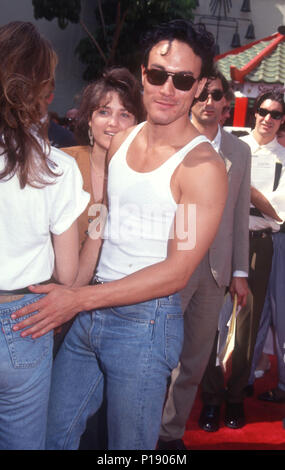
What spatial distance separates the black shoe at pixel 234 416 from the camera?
158 inches

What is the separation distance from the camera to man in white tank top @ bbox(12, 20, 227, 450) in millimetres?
1851

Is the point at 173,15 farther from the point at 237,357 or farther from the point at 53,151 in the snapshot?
the point at 53,151

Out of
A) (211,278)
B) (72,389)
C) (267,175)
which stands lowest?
(211,278)

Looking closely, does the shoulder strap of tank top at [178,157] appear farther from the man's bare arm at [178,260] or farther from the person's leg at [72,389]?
the person's leg at [72,389]

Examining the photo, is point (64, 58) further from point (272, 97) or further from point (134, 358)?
point (134, 358)

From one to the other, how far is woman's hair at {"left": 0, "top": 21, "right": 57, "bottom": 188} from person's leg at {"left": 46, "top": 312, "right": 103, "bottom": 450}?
704 mm

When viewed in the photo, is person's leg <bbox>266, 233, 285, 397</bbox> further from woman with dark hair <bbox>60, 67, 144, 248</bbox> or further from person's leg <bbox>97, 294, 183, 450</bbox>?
person's leg <bbox>97, 294, 183, 450</bbox>

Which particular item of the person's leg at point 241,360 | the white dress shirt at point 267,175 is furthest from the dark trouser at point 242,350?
the white dress shirt at point 267,175

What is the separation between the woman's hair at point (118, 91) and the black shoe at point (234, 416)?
94.9 inches

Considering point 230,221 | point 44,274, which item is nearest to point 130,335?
point 44,274

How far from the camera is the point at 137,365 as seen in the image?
1887 millimetres

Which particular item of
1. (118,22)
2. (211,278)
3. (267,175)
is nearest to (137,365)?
(211,278)

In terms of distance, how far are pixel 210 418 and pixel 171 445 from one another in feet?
1.85

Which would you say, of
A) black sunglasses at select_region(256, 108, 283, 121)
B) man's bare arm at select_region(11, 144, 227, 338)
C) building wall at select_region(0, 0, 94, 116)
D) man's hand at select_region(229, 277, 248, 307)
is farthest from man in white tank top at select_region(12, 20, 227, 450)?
building wall at select_region(0, 0, 94, 116)
